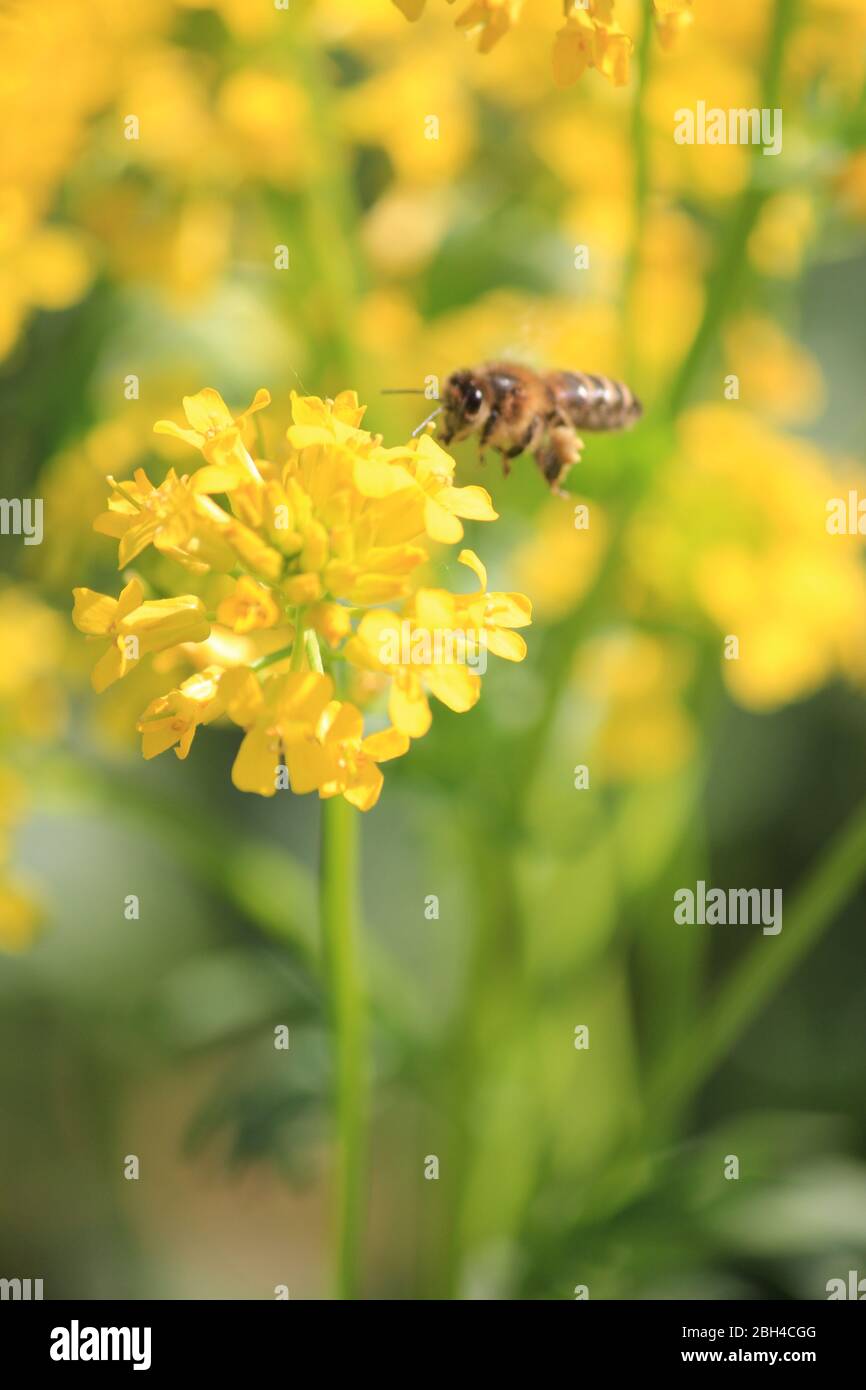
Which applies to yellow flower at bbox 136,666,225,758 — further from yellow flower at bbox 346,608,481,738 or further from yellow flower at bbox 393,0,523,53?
yellow flower at bbox 393,0,523,53

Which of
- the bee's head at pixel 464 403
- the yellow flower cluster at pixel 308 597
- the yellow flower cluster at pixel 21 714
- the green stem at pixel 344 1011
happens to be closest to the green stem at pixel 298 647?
the yellow flower cluster at pixel 308 597

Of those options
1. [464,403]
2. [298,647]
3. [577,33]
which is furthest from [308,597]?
[577,33]

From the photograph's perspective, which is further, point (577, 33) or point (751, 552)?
point (751, 552)

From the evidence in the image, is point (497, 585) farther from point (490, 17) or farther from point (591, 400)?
point (490, 17)

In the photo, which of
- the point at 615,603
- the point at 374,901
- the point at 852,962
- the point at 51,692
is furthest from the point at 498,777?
the point at 852,962

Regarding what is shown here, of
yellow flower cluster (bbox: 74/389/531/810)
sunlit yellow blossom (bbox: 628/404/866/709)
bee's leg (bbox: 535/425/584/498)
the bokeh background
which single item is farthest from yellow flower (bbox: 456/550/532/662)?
sunlit yellow blossom (bbox: 628/404/866/709)

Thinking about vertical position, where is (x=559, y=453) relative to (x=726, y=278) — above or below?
below

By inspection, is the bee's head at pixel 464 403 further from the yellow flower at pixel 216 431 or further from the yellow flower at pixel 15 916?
the yellow flower at pixel 15 916
